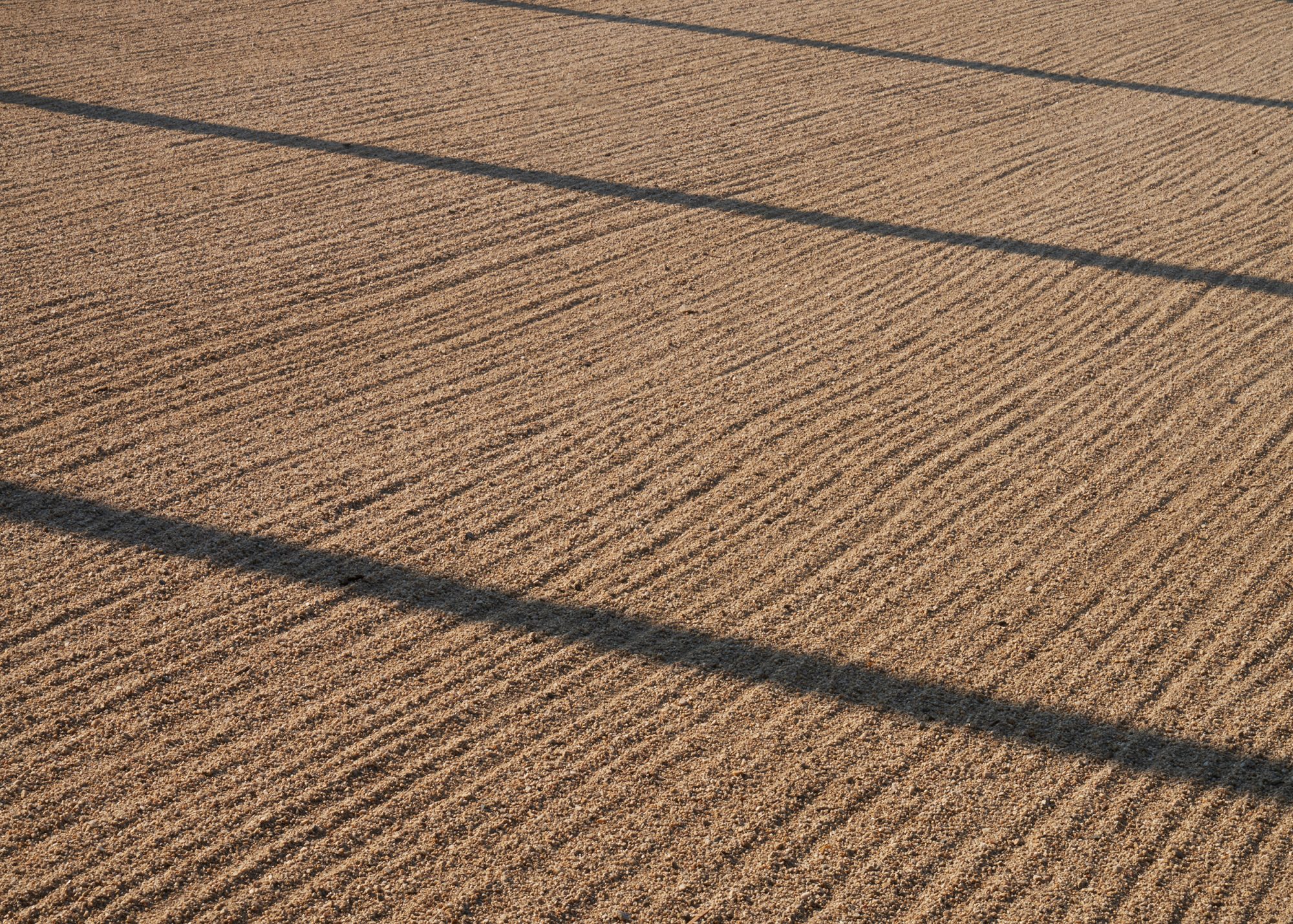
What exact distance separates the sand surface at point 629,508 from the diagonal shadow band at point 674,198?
29mm

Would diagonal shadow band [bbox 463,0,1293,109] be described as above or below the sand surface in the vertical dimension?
above

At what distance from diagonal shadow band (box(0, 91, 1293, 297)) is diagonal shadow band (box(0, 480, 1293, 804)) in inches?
128

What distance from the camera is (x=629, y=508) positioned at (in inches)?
171

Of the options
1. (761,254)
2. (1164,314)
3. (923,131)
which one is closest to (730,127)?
(923,131)

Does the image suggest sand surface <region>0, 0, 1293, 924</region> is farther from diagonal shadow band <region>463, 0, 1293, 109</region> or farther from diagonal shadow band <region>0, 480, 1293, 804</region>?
diagonal shadow band <region>463, 0, 1293, 109</region>

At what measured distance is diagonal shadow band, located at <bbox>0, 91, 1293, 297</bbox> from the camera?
6.22 m

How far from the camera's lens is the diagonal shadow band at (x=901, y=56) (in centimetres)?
888

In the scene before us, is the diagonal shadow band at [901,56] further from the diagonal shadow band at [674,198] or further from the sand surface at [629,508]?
the diagonal shadow band at [674,198]

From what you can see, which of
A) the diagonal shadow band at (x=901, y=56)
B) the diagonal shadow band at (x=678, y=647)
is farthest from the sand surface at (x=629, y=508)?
the diagonal shadow band at (x=901, y=56)

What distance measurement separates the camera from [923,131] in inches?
306

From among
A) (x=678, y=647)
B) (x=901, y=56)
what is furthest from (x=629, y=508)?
(x=901, y=56)

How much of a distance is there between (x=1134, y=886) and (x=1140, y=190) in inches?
196

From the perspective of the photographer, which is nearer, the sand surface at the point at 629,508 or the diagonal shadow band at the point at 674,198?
the sand surface at the point at 629,508

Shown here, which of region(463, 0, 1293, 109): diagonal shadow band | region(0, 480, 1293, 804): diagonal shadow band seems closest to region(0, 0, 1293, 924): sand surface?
region(0, 480, 1293, 804): diagonal shadow band
